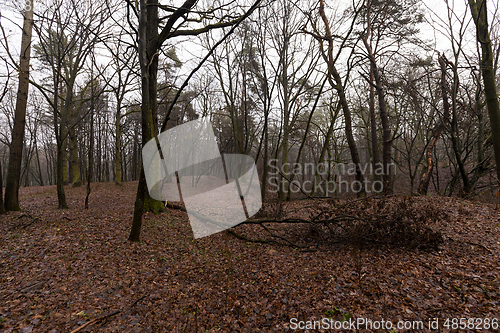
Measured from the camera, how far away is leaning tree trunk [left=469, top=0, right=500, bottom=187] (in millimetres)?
7366

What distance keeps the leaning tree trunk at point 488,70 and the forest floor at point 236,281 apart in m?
2.82

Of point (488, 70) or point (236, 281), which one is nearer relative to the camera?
point (236, 281)

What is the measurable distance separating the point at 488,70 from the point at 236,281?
995cm

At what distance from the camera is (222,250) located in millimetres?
6062

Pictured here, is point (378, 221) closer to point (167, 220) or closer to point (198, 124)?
point (167, 220)

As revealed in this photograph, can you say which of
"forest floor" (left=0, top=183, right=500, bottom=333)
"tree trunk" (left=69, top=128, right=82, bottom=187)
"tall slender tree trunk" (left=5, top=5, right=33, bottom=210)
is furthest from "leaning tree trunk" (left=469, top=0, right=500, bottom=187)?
"tree trunk" (left=69, top=128, right=82, bottom=187)

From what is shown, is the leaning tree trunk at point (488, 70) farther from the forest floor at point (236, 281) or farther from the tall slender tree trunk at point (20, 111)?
the tall slender tree trunk at point (20, 111)

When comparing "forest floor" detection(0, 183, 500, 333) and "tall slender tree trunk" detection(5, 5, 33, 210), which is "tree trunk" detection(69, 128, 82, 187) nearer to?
"tall slender tree trunk" detection(5, 5, 33, 210)

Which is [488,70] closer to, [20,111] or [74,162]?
[20,111]

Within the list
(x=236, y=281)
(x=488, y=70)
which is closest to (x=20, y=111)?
(x=236, y=281)

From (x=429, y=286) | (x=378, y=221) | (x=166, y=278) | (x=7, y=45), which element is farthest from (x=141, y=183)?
(x=7, y=45)

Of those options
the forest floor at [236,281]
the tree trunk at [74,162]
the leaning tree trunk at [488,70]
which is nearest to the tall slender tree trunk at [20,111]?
the forest floor at [236,281]

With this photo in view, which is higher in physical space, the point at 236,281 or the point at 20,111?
the point at 20,111

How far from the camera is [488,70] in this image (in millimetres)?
7535
